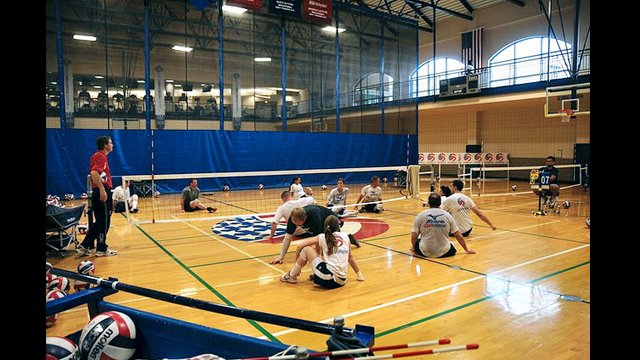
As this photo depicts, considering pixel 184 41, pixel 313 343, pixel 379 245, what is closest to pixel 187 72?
pixel 184 41

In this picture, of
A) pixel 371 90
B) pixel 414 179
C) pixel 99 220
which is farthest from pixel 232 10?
pixel 99 220

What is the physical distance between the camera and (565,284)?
541 centimetres

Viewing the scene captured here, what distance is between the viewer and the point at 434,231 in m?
6.80

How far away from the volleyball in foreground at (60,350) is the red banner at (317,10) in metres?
17.3

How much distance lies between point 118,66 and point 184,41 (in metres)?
2.92

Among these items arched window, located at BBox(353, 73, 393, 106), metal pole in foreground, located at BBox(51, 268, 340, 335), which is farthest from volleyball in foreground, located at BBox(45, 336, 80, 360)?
arched window, located at BBox(353, 73, 393, 106)

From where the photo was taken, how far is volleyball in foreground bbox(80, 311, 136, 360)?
2988 millimetres

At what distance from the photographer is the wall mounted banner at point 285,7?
17.7 m

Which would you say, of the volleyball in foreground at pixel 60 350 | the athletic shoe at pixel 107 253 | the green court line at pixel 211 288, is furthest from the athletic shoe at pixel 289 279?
the athletic shoe at pixel 107 253

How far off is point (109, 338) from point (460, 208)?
6756 mm

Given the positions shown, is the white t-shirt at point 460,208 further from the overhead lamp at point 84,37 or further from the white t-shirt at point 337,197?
the overhead lamp at point 84,37

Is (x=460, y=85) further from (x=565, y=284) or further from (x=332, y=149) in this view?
(x=565, y=284)

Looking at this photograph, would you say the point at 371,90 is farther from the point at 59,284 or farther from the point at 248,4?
the point at 59,284
